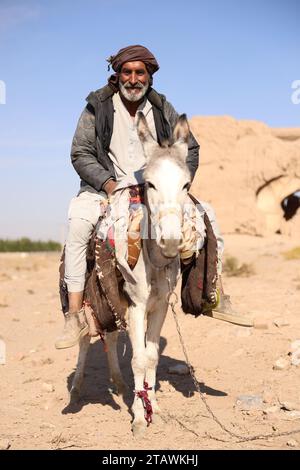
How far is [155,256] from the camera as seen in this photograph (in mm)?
4676

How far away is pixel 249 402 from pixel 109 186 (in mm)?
2452

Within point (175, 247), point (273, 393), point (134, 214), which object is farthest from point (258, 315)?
point (175, 247)

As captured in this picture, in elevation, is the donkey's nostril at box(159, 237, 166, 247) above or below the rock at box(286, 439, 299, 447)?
above

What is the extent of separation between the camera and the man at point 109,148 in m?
5.07

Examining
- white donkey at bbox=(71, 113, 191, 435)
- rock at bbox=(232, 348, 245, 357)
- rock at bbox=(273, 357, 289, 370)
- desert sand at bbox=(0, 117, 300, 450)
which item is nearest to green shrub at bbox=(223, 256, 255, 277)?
desert sand at bbox=(0, 117, 300, 450)

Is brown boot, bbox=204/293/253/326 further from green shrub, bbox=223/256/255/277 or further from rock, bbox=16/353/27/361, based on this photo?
green shrub, bbox=223/256/255/277

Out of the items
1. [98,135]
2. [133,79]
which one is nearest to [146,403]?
[98,135]

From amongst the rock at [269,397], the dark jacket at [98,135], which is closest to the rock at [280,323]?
the rock at [269,397]

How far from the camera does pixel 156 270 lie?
4828mm

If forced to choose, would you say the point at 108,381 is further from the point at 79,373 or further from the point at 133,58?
the point at 133,58

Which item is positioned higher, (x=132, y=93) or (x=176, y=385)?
(x=132, y=93)

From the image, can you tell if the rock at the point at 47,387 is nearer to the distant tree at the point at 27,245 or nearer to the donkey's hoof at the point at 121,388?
A: the donkey's hoof at the point at 121,388

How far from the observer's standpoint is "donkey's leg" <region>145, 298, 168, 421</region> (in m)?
5.23

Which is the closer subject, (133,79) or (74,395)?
(133,79)
